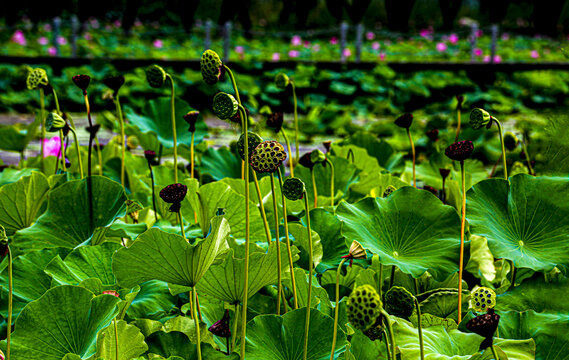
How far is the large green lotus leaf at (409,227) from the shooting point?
1.83 ft

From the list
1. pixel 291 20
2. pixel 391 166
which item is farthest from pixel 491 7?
pixel 391 166

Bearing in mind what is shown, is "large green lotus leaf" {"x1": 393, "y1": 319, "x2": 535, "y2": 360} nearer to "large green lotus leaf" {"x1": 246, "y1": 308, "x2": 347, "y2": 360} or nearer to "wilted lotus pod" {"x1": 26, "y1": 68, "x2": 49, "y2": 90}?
"large green lotus leaf" {"x1": 246, "y1": 308, "x2": 347, "y2": 360}

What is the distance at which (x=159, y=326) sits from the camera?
515mm

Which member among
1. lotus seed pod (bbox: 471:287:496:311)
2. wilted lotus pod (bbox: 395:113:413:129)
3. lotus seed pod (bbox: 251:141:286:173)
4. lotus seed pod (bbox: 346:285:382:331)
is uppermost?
lotus seed pod (bbox: 251:141:286:173)

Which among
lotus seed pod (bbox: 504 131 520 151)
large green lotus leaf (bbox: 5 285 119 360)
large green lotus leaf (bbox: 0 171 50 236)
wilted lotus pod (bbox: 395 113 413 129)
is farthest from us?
lotus seed pod (bbox: 504 131 520 151)

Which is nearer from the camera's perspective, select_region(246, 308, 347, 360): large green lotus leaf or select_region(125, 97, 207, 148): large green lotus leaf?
select_region(246, 308, 347, 360): large green lotus leaf

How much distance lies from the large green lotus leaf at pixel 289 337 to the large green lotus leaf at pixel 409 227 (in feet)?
0.32

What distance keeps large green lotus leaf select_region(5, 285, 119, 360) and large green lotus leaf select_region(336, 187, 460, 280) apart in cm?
23

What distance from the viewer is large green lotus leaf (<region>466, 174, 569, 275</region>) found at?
0.55m

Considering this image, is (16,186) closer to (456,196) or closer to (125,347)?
(125,347)

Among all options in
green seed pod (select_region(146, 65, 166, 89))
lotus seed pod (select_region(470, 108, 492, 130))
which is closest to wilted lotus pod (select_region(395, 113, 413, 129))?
lotus seed pod (select_region(470, 108, 492, 130))

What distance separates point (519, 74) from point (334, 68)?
5.93 feet

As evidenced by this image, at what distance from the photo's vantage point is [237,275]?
1.65ft

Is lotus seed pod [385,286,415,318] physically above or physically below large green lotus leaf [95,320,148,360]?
above
